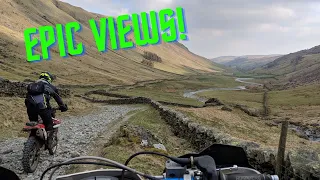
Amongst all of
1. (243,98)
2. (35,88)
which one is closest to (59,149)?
(35,88)

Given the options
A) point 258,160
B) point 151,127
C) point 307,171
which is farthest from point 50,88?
point 151,127

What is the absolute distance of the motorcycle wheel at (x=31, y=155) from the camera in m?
8.89

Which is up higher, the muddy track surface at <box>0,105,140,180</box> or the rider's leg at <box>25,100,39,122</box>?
the rider's leg at <box>25,100,39,122</box>

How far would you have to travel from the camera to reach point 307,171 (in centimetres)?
780

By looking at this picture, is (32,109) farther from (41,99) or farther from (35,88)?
(35,88)

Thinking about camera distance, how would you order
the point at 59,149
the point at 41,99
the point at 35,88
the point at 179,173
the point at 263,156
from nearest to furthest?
1. the point at 179,173
2. the point at 35,88
3. the point at 41,99
4. the point at 263,156
5. the point at 59,149

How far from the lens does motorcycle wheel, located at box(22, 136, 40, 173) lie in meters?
8.89

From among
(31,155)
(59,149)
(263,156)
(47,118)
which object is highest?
(47,118)

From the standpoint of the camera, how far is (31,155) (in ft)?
30.1

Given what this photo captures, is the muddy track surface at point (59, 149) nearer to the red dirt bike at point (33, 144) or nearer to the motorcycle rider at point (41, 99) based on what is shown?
the red dirt bike at point (33, 144)

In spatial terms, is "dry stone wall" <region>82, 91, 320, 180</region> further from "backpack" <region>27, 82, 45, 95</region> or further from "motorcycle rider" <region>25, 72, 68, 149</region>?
"backpack" <region>27, 82, 45, 95</region>

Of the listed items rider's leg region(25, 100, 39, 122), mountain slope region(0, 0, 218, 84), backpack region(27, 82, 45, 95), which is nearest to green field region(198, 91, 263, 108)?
mountain slope region(0, 0, 218, 84)

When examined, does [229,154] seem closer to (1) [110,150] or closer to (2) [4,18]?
(1) [110,150]

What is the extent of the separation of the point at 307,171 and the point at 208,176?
18.7 ft
